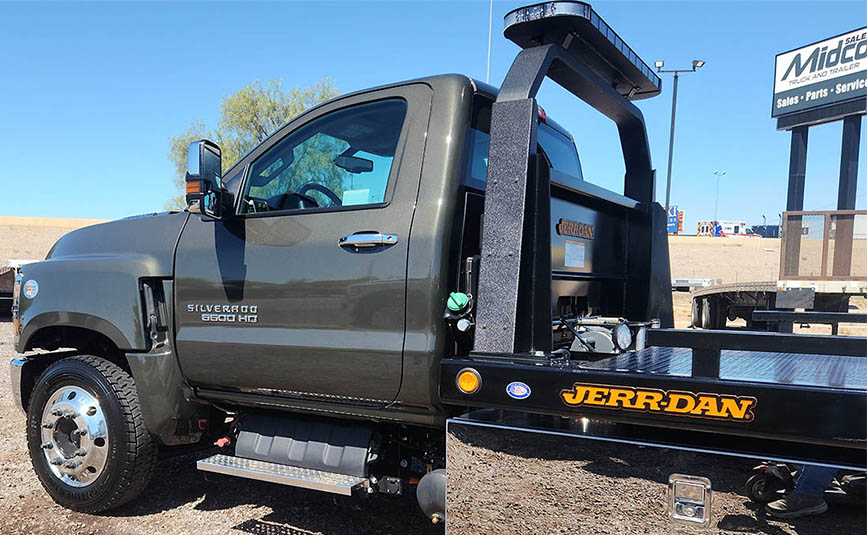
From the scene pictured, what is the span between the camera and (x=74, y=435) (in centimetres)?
379

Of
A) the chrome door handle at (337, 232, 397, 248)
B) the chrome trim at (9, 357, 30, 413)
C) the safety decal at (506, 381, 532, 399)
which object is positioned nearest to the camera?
the safety decal at (506, 381, 532, 399)

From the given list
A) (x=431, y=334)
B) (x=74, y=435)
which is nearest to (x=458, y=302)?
(x=431, y=334)

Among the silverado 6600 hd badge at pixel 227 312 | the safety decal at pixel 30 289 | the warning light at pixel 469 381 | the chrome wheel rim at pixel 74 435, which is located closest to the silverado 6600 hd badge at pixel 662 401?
the warning light at pixel 469 381

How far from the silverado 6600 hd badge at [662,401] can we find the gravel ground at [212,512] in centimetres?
167

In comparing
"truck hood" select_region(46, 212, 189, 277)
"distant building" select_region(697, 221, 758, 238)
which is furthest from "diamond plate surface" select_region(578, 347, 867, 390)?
"distant building" select_region(697, 221, 758, 238)

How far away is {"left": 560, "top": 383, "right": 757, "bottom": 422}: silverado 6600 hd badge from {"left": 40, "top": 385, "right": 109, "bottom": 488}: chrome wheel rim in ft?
9.00

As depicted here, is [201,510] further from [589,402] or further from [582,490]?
[589,402]

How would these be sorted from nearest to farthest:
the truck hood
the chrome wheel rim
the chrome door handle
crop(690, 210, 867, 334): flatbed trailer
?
the chrome door handle → the truck hood → the chrome wheel rim → crop(690, 210, 867, 334): flatbed trailer

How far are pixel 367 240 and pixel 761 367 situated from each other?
5.48 feet

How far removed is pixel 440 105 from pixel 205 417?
2195mm

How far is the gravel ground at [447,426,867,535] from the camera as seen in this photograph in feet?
6.57

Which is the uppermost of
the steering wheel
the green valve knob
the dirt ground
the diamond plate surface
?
the steering wheel

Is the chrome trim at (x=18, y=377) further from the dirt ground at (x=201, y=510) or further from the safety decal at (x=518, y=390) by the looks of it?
the safety decal at (x=518, y=390)

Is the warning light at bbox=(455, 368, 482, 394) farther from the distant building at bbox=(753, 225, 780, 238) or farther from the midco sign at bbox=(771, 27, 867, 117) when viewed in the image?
the distant building at bbox=(753, 225, 780, 238)
